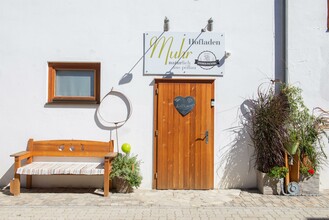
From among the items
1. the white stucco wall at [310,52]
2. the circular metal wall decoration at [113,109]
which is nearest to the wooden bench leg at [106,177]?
the circular metal wall decoration at [113,109]

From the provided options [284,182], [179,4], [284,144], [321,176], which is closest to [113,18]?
[179,4]

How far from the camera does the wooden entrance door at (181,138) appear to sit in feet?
21.5

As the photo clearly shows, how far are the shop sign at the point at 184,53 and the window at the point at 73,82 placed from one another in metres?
1.09

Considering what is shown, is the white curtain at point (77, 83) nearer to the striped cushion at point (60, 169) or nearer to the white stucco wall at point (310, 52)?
the striped cushion at point (60, 169)

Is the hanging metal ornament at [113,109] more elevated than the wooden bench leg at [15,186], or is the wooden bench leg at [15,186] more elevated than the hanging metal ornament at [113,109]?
the hanging metal ornament at [113,109]

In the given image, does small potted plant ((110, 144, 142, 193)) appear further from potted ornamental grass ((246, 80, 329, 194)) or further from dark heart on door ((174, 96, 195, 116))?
potted ornamental grass ((246, 80, 329, 194))

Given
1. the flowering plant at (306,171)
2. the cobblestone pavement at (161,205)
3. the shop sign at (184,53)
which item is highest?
the shop sign at (184,53)

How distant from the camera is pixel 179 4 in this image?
6.69 m

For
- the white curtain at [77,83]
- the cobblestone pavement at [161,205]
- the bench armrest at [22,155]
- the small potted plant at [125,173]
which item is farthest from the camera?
the white curtain at [77,83]

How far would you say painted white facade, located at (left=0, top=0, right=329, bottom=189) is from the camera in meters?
6.62

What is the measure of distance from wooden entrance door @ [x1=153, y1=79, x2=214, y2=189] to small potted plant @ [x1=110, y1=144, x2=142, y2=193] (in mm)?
490

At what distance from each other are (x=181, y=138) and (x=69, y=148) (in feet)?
7.22

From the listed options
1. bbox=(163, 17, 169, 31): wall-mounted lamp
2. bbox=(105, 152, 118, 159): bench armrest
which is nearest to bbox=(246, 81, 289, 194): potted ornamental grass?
bbox=(163, 17, 169, 31): wall-mounted lamp

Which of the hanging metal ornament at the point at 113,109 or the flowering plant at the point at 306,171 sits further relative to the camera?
the hanging metal ornament at the point at 113,109
